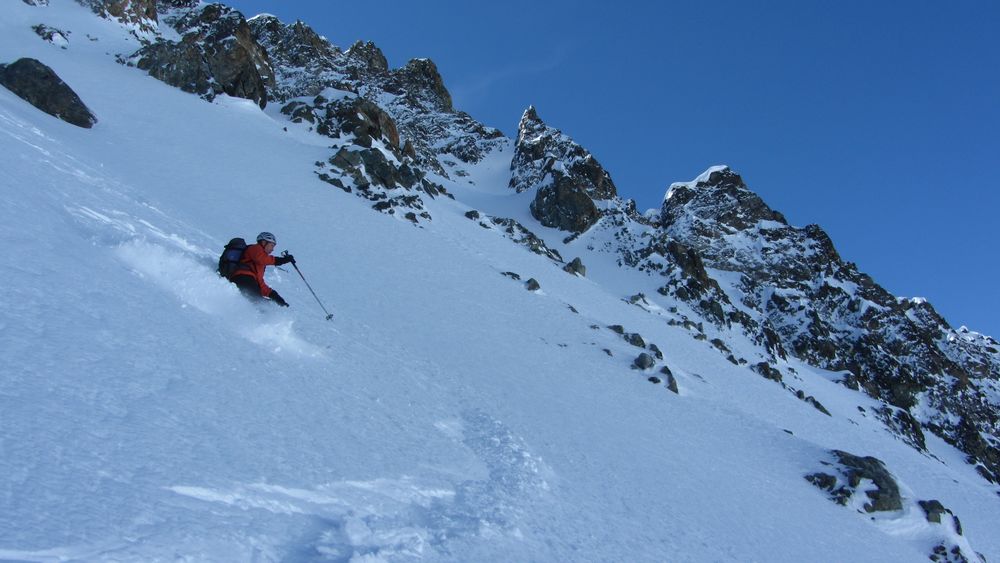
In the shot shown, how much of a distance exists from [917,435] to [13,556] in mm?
64909

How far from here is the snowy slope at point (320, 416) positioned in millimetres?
4816

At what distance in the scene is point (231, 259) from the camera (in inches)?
430

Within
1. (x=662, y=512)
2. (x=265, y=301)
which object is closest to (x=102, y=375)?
(x=265, y=301)

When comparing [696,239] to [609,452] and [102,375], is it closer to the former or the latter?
[609,452]

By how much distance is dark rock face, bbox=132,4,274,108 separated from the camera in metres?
41.1

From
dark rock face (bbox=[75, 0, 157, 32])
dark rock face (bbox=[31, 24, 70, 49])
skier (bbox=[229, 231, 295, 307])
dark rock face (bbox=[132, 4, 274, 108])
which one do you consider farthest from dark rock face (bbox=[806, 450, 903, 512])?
dark rock face (bbox=[75, 0, 157, 32])

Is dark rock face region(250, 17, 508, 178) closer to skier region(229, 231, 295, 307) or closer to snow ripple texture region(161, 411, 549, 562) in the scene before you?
skier region(229, 231, 295, 307)

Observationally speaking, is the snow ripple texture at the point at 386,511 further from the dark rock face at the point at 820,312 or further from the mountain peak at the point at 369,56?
the mountain peak at the point at 369,56

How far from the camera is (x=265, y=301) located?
1115cm

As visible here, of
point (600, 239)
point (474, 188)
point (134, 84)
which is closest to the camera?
point (134, 84)

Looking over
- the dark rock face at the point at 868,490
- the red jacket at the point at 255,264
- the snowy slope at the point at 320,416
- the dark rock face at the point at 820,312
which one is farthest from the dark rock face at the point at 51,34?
the dark rock face at the point at 820,312

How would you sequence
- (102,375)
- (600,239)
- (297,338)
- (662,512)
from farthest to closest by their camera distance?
(600,239) < (297,338) < (662,512) < (102,375)

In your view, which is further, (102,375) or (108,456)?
(102,375)

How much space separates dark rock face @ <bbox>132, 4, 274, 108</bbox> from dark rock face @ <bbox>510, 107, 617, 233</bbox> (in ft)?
99.8
